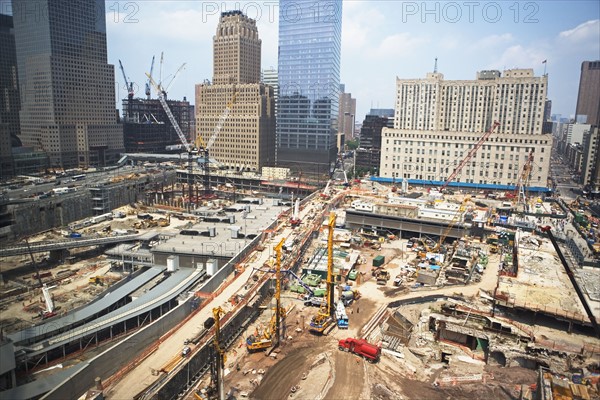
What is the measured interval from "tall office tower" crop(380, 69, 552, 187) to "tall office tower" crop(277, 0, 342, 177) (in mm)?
12295

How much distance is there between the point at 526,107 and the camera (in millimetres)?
66250

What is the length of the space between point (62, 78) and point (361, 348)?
276 feet

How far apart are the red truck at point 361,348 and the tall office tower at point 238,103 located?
6022 cm

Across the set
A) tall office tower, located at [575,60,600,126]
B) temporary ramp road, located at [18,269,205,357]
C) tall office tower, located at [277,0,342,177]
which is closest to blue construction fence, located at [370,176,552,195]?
tall office tower, located at [277,0,342,177]

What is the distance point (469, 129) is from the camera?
7244 centimetres

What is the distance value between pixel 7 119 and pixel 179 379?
85.2m

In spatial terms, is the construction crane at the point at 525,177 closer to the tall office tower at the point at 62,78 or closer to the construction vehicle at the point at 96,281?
the construction vehicle at the point at 96,281

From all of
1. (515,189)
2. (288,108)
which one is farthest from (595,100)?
(288,108)

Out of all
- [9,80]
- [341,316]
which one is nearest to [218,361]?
[341,316]

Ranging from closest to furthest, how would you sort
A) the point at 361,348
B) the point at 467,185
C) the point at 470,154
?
1. the point at 361,348
2. the point at 470,154
3. the point at 467,185

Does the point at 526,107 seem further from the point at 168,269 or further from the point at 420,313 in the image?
the point at 168,269

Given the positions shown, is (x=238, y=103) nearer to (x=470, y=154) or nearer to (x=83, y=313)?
(x=470, y=154)

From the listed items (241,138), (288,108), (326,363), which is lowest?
(326,363)

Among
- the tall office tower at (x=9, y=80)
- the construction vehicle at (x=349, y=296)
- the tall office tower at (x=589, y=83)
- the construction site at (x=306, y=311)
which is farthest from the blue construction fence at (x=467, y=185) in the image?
the tall office tower at (x=9, y=80)
